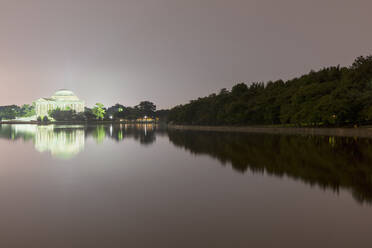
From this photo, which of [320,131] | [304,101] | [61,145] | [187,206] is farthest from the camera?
[304,101]

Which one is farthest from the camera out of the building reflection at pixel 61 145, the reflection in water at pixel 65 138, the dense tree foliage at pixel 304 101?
the dense tree foliage at pixel 304 101

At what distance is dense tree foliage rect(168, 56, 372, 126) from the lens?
4353 centimetres

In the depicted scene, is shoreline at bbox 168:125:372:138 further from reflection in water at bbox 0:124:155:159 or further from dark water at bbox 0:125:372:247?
dark water at bbox 0:125:372:247

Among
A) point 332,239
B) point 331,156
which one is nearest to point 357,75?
point 331,156

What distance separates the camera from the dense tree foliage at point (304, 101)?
4353 centimetres

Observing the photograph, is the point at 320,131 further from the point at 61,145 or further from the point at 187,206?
the point at 187,206

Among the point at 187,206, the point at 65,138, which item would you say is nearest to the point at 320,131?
the point at 65,138

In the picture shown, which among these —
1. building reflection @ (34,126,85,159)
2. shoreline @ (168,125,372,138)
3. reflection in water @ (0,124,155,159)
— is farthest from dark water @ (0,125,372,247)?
shoreline @ (168,125,372,138)

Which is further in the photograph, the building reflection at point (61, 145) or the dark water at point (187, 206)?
the building reflection at point (61, 145)

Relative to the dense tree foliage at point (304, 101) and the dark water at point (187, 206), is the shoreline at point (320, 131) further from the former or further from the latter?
the dark water at point (187, 206)

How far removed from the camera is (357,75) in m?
47.7

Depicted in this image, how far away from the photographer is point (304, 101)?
50.7m

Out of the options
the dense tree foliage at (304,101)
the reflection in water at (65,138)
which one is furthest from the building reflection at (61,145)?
the dense tree foliage at (304,101)

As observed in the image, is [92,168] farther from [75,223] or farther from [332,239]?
[332,239]
